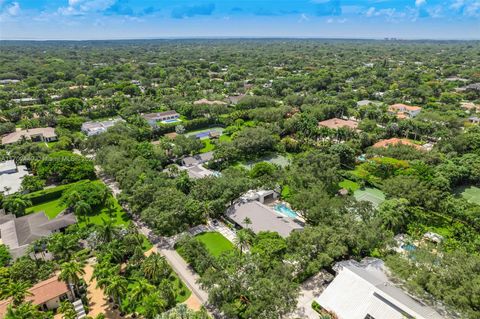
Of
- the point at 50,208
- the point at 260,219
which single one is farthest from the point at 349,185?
the point at 50,208

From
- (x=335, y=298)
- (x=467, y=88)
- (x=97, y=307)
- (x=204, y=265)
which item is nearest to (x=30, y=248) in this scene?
(x=97, y=307)

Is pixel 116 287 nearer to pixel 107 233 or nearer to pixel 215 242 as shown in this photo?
pixel 107 233

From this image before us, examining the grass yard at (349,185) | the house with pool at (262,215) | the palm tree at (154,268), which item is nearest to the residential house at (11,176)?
the palm tree at (154,268)

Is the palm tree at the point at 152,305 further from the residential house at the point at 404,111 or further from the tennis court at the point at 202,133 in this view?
the residential house at the point at 404,111

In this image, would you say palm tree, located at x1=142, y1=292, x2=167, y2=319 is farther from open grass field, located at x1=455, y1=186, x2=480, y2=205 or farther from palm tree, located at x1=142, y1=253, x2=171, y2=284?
open grass field, located at x1=455, y1=186, x2=480, y2=205

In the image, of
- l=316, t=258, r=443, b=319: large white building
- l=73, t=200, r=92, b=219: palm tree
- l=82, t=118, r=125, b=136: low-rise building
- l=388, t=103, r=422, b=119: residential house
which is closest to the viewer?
l=316, t=258, r=443, b=319: large white building

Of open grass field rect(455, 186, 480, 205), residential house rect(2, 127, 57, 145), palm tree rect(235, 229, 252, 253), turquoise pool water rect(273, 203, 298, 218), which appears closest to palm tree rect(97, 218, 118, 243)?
palm tree rect(235, 229, 252, 253)
